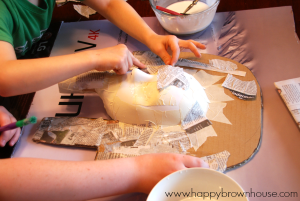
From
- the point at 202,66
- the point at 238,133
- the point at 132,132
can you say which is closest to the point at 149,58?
the point at 202,66

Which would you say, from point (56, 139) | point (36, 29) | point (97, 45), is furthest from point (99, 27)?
point (56, 139)

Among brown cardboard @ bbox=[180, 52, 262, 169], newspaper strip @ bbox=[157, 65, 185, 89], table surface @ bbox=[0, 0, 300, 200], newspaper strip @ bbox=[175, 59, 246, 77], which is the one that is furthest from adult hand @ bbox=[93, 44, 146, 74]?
table surface @ bbox=[0, 0, 300, 200]

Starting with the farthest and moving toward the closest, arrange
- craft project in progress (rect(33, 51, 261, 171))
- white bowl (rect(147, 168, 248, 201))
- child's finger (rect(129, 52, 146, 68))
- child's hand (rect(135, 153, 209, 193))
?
child's finger (rect(129, 52, 146, 68)) < craft project in progress (rect(33, 51, 261, 171)) < child's hand (rect(135, 153, 209, 193)) < white bowl (rect(147, 168, 248, 201))

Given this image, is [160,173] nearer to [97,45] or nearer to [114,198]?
[114,198]

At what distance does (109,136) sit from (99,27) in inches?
23.4

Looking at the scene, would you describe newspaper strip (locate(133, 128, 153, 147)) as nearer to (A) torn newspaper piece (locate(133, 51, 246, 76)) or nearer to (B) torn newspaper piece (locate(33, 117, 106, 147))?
(B) torn newspaper piece (locate(33, 117, 106, 147))

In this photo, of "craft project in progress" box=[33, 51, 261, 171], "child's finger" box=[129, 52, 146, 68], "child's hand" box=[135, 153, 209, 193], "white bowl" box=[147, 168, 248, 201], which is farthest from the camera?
"child's finger" box=[129, 52, 146, 68]

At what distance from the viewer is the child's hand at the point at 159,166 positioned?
0.54m

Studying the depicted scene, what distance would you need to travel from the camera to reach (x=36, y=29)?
894mm

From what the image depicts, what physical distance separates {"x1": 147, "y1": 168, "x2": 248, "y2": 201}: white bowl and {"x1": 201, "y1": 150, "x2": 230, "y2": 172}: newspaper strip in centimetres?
18

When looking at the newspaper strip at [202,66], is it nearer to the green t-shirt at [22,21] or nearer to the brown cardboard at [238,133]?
the brown cardboard at [238,133]

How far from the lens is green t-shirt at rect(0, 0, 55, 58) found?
72 centimetres

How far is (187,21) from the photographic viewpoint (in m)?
0.85

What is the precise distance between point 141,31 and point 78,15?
0.48m
